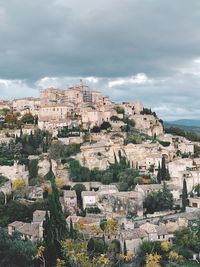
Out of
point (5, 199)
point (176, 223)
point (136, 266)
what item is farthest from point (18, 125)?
point (136, 266)

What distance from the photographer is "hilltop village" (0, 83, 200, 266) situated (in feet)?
122

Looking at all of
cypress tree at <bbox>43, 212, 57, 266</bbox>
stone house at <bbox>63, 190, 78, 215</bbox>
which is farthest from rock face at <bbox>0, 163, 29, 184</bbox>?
cypress tree at <bbox>43, 212, 57, 266</bbox>

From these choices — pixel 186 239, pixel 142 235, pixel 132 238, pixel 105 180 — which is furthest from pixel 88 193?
pixel 186 239

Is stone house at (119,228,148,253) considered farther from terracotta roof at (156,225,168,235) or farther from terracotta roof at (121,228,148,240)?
terracotta roof at (156,225,168,235)

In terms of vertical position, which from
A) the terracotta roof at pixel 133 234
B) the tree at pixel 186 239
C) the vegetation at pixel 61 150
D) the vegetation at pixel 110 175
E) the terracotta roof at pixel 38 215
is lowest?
the tree at pixel 186 239

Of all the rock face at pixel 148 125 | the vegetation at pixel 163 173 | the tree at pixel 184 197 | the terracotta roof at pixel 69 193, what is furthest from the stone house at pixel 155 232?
the rock face at pixel 148 125

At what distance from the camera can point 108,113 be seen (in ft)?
231

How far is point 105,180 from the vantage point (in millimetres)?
52656

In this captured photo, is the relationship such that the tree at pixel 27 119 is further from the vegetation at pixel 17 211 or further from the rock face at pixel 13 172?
the vegetation at pixel 17 211

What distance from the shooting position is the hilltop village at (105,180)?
3725cm

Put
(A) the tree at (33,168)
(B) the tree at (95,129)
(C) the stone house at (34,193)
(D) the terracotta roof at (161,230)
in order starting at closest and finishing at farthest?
1. (D) the terracotta roof at (161,230)
2. (C) the stone house at (34,193)
3. (A) the tree at (33,168)
4. (B) the tree at (95,129)

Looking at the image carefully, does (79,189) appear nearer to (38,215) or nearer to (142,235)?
(38,215)

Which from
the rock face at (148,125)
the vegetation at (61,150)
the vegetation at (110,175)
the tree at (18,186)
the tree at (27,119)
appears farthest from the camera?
the rock face at (148,125)

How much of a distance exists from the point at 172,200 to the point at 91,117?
75.9 feet
